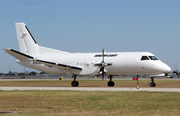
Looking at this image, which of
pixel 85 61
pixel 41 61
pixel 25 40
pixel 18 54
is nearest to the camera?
pixel 41 61

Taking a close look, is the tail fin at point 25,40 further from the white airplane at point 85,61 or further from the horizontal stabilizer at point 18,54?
the horizontal stabilizer at point 18,54

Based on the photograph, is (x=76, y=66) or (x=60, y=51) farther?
(x=60, y=51)

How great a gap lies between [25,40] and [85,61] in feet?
33.9

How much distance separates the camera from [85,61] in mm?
37000

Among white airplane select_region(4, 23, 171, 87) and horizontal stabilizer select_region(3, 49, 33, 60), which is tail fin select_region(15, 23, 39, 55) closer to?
white airplane select_region(4, 23, 171, 87)

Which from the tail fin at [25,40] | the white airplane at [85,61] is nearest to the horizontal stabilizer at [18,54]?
the white airplane at [85,61]

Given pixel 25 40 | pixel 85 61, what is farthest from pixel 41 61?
pixel 25 40

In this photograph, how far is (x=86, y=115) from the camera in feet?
43.1

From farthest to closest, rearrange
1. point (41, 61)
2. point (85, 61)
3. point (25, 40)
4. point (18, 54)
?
1. point (25, 40)
2. point (85, 61)
3. point (18, 54)
4. point (41, 61)

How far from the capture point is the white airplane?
113 ft

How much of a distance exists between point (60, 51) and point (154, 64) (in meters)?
14.0

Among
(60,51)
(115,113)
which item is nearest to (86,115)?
(115,113)

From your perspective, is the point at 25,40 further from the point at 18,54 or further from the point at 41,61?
the point at 41,61

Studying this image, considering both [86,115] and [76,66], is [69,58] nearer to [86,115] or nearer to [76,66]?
[76,66]
